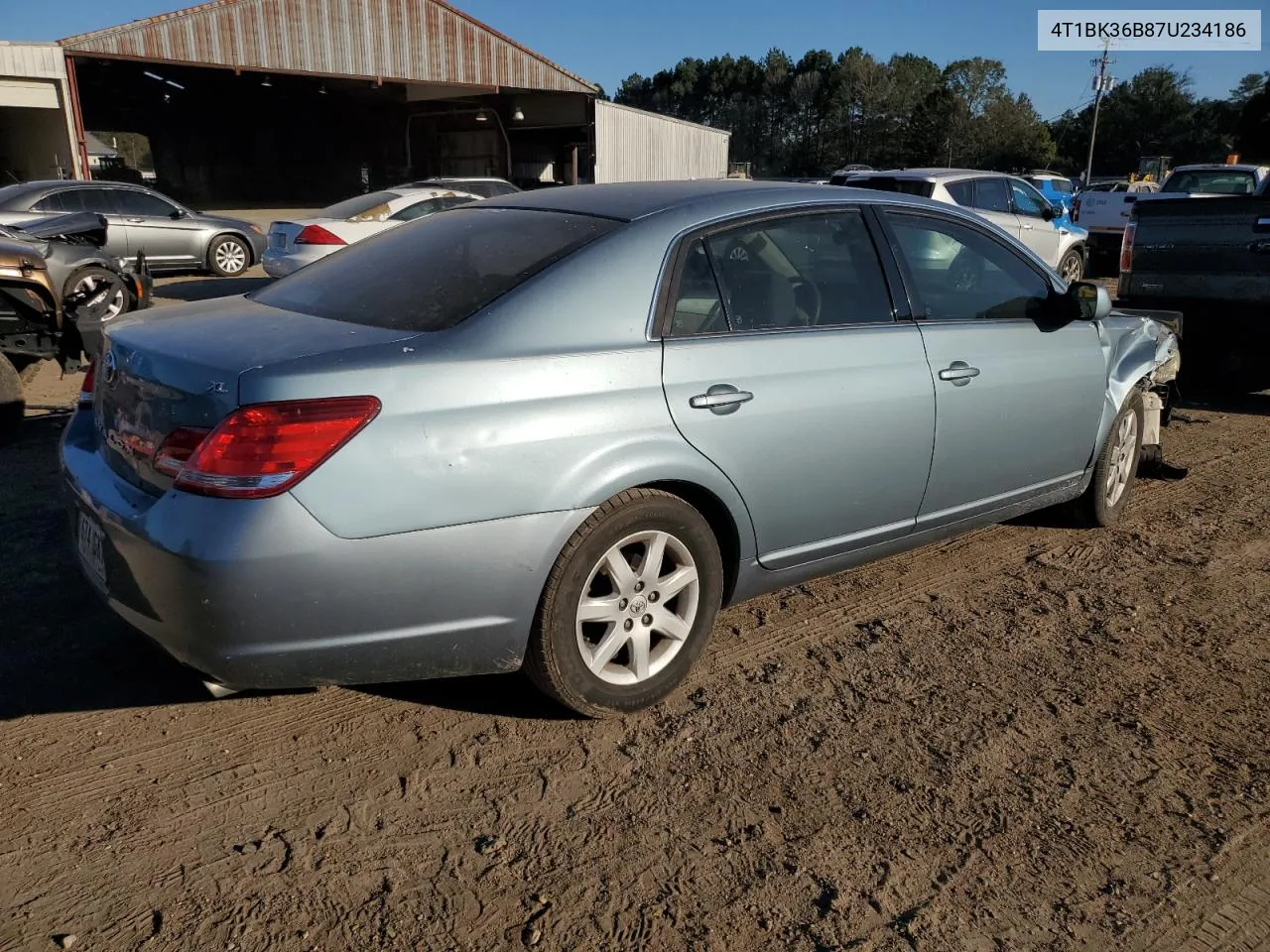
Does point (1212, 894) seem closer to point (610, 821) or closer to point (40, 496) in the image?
point (610, 821)

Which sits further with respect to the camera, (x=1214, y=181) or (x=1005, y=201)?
(x=1214, y=181)

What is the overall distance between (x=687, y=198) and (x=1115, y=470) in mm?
2823

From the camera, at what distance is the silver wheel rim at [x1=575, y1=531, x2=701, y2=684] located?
10.0ft

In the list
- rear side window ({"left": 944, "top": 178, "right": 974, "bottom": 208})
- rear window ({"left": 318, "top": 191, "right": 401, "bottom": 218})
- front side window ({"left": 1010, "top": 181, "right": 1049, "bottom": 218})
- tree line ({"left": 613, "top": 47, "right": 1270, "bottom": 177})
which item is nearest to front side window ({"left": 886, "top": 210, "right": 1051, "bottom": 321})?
rear side window ({"left": 944, "top": 178, "right": 974, "bottom": 208})

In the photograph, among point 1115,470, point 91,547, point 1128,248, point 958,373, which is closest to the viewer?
point 91,547

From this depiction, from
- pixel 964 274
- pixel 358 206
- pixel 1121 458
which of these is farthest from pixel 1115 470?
pixel 358 206

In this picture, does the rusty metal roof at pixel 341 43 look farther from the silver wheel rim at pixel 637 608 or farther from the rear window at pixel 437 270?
the silver wheel rim at pixel 637 608

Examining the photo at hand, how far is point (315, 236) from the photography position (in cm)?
1233

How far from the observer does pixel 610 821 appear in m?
2.72

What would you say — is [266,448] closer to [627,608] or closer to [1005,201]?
[627,608]

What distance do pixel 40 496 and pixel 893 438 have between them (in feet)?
13.8

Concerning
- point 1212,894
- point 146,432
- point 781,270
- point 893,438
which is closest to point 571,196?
point 781,270

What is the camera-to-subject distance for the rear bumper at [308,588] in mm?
2514

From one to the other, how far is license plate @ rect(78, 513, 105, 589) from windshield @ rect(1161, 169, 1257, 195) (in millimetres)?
18537
